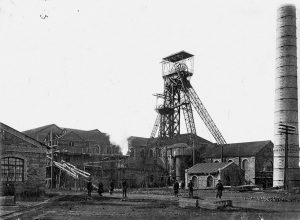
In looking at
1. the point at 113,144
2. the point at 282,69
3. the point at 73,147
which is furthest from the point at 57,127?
the point at 282,69

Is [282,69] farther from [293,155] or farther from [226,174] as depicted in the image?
[226,174]

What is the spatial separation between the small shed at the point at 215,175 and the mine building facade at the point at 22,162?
74.4 feet

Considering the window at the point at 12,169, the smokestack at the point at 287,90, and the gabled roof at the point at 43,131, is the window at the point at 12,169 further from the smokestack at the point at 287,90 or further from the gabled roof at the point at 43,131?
the gabled roof at the point at 43,131

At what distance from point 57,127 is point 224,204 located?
50315 millimetres

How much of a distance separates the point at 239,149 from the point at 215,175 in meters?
8.95

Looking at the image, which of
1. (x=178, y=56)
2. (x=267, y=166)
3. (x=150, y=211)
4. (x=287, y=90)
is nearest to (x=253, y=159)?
(x=267, y=166)

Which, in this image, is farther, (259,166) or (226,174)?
(259,166)

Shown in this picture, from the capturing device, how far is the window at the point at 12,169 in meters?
21.5

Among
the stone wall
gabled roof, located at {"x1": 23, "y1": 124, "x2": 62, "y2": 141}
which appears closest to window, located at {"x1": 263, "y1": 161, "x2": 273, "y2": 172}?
the stone wall

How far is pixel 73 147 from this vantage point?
60.5 meters

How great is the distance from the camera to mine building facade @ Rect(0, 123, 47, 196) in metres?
21.5

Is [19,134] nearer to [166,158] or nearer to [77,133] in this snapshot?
[166,158]

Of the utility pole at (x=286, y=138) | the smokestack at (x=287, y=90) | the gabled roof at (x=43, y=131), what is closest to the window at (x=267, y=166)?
the smokestack at (x=287, y=90)

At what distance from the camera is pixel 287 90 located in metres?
35.4
